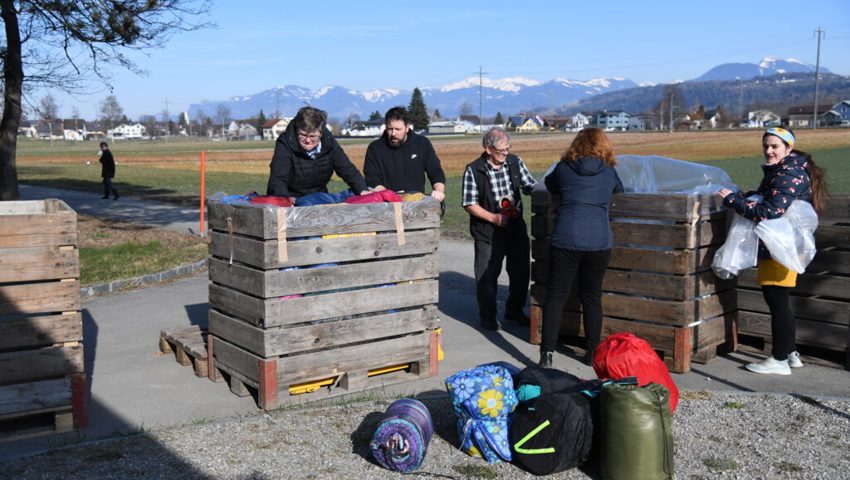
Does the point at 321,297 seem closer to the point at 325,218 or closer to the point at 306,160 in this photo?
the point at 325,218

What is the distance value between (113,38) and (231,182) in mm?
20358

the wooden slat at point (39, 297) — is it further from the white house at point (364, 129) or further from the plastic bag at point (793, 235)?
the white house at point (364, 129)

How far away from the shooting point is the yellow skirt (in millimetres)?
6301

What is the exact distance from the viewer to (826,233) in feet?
21.9

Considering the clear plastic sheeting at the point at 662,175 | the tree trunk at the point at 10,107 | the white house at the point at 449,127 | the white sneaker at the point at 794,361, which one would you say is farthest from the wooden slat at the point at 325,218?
the white house at the point at 449,127

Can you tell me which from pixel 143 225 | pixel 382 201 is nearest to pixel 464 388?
pixel 382 201

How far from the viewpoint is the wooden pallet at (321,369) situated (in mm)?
5652

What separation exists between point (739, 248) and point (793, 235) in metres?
0.42

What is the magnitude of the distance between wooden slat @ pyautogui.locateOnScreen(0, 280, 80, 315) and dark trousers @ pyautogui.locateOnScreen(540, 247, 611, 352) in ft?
11.4

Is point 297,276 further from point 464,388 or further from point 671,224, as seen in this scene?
point 671,224

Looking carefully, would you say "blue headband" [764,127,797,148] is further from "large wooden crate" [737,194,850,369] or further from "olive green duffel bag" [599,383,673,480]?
"olive green duffel bag" [599,383,673,480]

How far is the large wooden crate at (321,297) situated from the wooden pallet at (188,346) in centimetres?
18

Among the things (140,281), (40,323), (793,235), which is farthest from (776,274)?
(140,281)

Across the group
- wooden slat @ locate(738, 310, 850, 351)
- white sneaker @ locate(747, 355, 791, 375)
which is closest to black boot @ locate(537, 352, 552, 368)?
white sneaker @ locate(747, 355, 791, 375)
